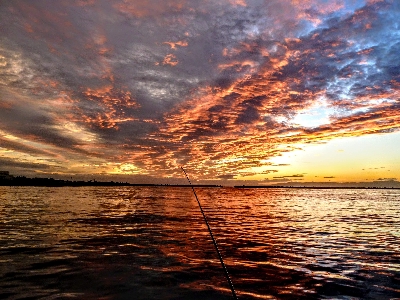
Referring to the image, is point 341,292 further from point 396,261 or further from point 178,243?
point 178,243

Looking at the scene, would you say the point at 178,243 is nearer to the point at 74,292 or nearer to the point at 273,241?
the point at 273,241

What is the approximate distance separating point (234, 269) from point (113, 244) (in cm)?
734

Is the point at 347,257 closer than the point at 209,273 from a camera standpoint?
No

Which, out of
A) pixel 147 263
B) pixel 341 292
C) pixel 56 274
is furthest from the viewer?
pixel 147 263

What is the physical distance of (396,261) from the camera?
39.6 ft

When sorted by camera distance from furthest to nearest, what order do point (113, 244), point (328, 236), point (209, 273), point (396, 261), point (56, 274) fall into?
point (328, 236)
point (113, 244)
point (396, 261)
point (209, 273)
point (56, 274)

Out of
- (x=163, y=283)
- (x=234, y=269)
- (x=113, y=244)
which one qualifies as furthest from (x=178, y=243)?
(x=163, y=283)

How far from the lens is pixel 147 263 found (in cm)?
1095

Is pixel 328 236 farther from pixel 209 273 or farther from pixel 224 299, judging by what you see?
pixel 224 299

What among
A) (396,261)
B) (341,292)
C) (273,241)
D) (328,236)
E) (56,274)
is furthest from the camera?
(328,236)

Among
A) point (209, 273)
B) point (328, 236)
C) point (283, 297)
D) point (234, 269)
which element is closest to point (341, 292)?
point (283, 297)

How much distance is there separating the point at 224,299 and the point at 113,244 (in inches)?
346

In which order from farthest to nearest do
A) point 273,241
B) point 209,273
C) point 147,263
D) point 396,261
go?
point 273,241, point 396,261, point 147,263, point 209,273

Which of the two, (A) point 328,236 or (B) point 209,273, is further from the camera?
(A) point 328,236
